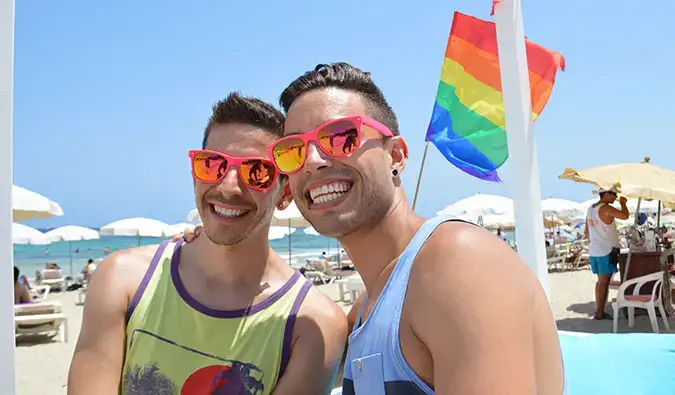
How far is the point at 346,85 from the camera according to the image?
1.89 meters

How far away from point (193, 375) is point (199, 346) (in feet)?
0.32

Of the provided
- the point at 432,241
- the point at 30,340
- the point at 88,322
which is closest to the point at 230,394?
the point at 88,322

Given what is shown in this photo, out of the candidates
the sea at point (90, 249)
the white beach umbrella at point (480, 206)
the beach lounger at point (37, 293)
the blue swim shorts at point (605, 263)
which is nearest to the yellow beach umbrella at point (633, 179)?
the blue swim shorts at point (605, 263)

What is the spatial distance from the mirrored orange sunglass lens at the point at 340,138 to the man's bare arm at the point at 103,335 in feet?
2.95

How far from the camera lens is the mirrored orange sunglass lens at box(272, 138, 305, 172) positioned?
182 centimetres

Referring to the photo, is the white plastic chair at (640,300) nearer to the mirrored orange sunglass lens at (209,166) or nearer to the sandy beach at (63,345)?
the sandy beach at (63,345)

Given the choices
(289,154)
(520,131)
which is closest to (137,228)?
(520,131)

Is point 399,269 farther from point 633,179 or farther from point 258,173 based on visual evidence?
point 633,179

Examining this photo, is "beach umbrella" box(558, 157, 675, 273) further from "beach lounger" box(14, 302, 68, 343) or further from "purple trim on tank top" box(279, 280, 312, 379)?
"beach lounger" box(14, 302, 68, 343)

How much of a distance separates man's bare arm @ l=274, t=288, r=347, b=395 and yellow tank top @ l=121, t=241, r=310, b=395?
0.04 metres

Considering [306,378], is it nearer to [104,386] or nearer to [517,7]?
[104,386]

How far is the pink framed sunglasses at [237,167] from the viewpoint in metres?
2.06

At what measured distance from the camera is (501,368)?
1218 mm

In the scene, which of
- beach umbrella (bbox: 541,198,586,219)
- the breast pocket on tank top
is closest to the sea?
A: beach umbrella (bbox: 541,198,586,219)
